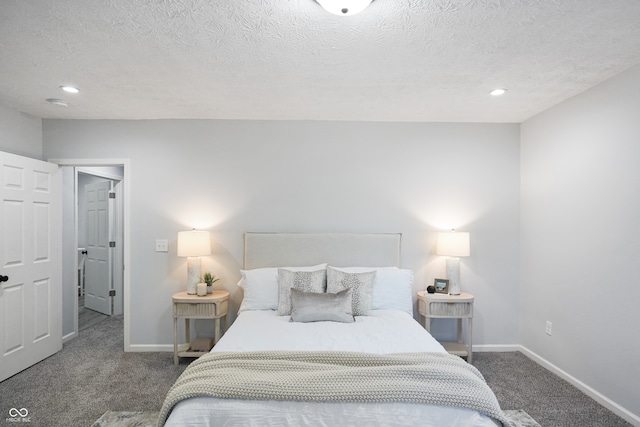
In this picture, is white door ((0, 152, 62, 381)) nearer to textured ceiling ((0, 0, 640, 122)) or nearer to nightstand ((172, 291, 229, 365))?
textured ceiling ((0, 0, 640, 122))

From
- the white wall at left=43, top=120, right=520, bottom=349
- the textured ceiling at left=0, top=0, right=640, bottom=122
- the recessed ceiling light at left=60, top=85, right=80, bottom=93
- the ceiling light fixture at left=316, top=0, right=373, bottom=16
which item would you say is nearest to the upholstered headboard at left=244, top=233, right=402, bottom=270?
the white wall at left=43, top=120, right=520, bottom=349

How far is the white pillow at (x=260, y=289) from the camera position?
319 cm

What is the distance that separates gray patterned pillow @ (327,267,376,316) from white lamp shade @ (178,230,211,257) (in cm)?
130

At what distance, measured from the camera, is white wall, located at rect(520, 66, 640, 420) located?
2467mm

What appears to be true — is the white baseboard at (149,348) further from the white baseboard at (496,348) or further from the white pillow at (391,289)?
the white baseboard at (496,348)

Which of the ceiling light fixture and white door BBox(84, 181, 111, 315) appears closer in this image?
the ceiling light fixture

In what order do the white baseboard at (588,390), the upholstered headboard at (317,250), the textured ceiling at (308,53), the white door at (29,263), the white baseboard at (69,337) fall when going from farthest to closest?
the white baseboard at (69,337), the upholstered headboard at (317,250), the white door at (29,263), the white baseboard at (588,390), the textured ceiling at (308,53)

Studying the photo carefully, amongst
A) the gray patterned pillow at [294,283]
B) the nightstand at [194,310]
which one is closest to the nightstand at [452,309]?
the gray patterned pillow at [294,283]

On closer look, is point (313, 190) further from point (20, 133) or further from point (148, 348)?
point (20, 133)

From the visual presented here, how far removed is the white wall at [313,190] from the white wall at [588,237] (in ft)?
1.06

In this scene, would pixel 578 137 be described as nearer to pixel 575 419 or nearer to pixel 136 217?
pixel 575 419

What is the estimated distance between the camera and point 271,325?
2691 millimetres

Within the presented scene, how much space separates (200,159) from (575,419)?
13.1 ft

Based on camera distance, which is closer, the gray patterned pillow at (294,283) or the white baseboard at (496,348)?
the gray patterned pillow at (294,283)
